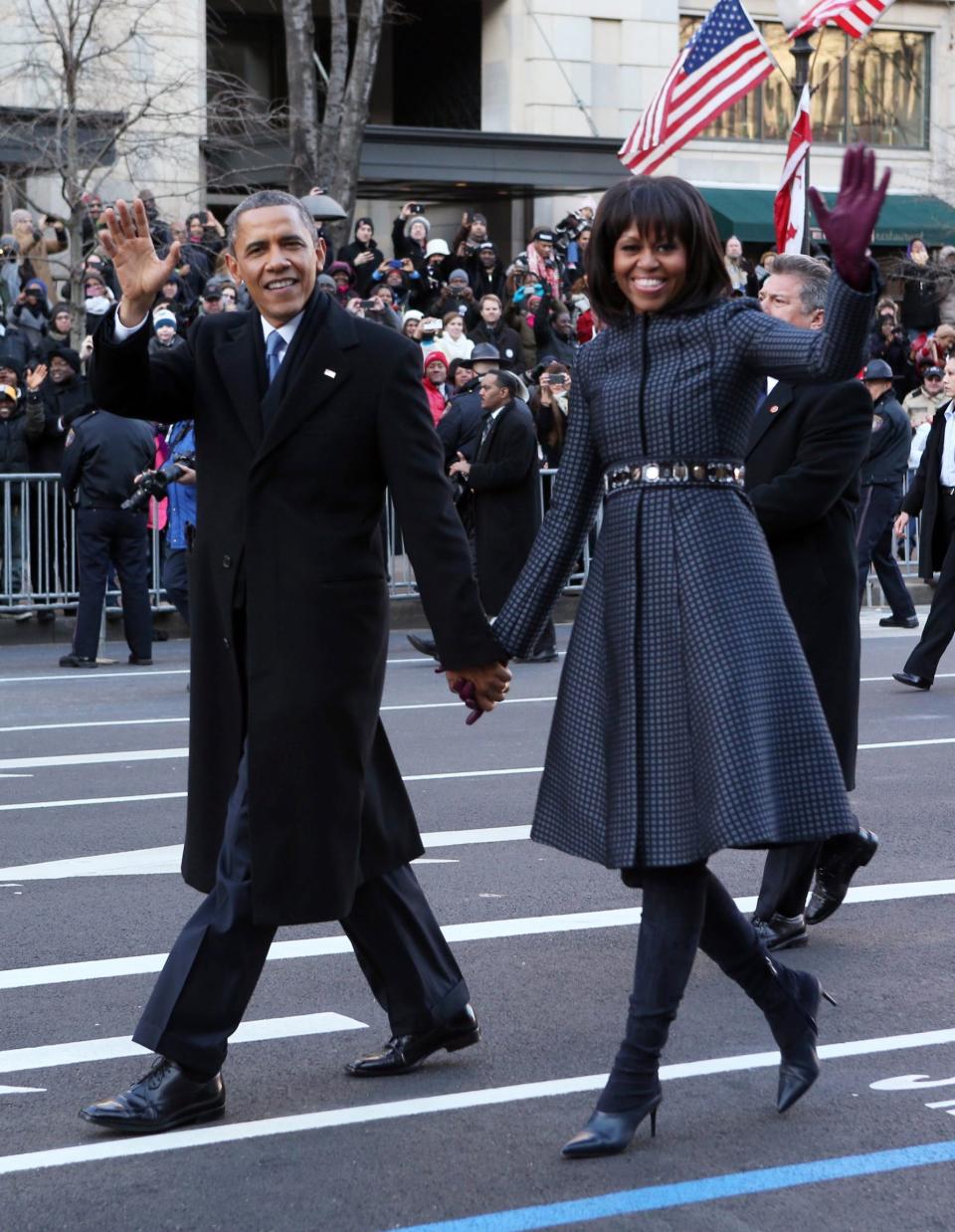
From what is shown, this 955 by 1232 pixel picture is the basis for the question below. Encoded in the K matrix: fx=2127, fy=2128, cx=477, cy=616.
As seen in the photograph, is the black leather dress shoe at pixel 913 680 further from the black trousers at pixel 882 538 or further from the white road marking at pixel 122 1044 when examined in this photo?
the white road marking at pixel 122 1044

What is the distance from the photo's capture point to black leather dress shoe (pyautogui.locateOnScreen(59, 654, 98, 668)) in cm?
1473

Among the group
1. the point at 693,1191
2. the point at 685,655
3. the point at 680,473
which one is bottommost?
the point at 693,1191

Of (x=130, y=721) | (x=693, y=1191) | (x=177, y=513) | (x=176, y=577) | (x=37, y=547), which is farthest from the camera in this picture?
(x=37, y=547)

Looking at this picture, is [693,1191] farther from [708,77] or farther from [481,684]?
[708,77]

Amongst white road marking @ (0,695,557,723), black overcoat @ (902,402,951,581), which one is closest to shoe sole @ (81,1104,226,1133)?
white road marking @ (0,695,557,723)

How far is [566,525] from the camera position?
4.75 meters

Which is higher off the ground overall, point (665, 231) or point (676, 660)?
point (665, 231)

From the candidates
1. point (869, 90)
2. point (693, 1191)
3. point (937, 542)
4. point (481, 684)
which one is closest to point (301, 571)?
point (481, 684)

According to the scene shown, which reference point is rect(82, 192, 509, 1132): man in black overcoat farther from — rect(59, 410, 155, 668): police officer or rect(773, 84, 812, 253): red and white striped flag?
rect(773, 84, 812, 253): red and white striped flag

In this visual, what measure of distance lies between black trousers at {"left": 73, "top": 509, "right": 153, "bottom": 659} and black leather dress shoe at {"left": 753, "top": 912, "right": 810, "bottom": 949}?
360 inches

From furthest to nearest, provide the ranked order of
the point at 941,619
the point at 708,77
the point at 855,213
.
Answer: the point at 708,77
the point at 941,619
the point at 855,213

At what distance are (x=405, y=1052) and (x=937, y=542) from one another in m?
8.54

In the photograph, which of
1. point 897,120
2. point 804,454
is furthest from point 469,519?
point 897,120

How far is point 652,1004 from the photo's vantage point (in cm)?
448
